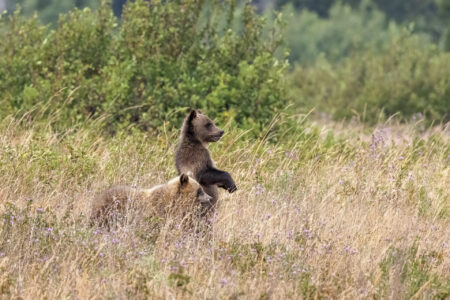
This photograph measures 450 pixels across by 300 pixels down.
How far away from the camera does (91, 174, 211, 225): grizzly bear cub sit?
779 centimetres

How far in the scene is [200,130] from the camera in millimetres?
9180

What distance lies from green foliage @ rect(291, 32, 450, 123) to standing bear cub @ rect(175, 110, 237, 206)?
1269cm

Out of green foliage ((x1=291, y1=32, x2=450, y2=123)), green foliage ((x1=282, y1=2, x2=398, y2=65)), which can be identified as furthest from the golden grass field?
green foliage ((x1=282, y1=2, x2=398, y2=65))

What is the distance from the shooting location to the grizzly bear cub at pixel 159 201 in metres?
7.79

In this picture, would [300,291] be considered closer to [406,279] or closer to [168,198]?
[406,279]

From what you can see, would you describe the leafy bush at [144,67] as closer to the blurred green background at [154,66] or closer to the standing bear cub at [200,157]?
the blurred green background at [154,66]

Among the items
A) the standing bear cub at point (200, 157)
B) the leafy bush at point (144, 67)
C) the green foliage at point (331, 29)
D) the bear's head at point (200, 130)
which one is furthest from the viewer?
the green foliage at point (331, 29)

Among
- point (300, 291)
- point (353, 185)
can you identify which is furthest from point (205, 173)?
point (300, 291)

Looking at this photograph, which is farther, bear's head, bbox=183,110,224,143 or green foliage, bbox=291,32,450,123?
green foliage, bbox=291,32,450,123

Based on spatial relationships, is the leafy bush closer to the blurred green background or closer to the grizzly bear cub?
the blurred green background

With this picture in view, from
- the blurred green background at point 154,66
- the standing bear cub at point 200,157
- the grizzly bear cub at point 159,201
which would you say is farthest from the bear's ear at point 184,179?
the blurred green background at point 154,66

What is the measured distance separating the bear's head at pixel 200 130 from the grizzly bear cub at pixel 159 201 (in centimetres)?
126

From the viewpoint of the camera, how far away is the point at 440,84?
2409 centimetres

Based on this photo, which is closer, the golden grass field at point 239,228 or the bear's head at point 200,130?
the golden grass field at point 239,228
